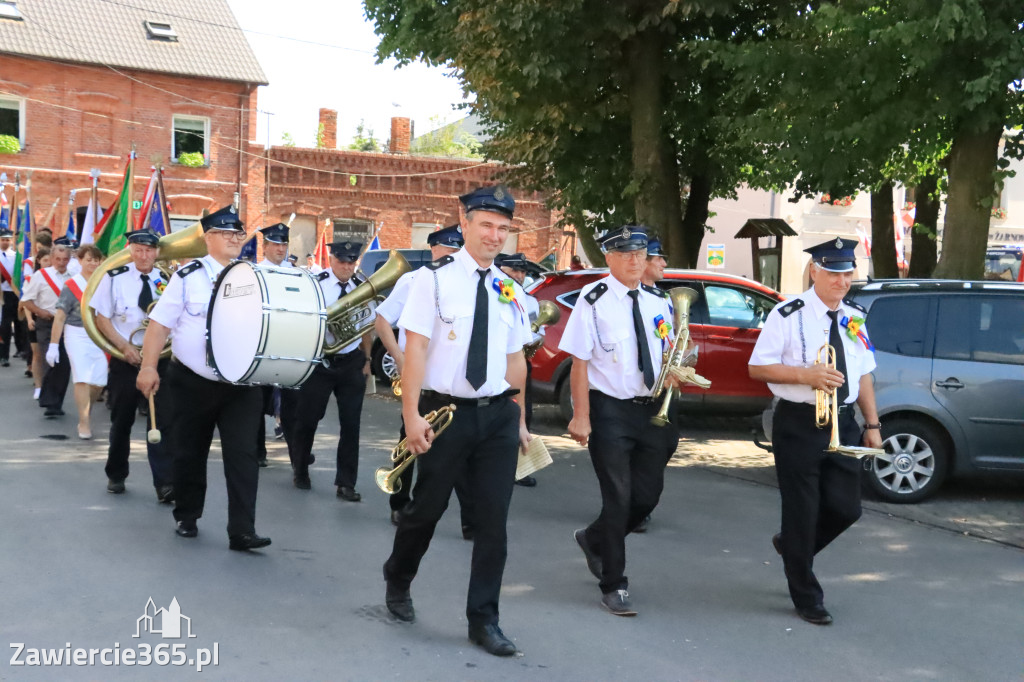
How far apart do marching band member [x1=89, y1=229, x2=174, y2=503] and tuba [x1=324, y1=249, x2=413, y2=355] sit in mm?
1273

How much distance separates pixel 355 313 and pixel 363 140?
229 ft

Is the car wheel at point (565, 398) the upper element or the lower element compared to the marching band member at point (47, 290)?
lower

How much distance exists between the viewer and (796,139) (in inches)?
516

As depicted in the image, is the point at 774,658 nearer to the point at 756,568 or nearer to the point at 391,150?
the point at 756,568

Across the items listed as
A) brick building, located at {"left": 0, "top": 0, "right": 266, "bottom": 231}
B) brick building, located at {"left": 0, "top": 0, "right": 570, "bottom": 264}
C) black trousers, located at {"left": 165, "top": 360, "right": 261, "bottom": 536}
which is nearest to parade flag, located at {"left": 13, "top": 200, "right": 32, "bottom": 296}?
black trousers, located at {"left": 165, "top": 360, "right": 261, "bottom": 536}

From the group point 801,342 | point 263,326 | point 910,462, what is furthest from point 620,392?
point 910,462

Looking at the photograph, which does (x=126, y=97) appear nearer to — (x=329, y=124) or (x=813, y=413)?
(x=329, y=124)

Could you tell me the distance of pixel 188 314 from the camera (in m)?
7.23

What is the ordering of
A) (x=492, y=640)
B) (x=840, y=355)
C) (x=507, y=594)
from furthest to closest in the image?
(x=507, y=594)
(x=840, y=355)
(x=492, y=640)

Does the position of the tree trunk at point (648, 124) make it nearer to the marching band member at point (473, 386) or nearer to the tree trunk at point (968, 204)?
the tree trunk at point (968, 204)

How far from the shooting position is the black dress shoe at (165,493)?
27.9 feet

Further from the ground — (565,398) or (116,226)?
(116,226)

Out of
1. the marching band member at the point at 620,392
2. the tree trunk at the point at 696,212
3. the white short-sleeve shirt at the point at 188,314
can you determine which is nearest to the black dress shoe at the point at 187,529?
the white short-sleeve shirt at the point at 188,314

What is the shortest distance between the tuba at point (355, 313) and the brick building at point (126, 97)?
102ft
